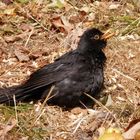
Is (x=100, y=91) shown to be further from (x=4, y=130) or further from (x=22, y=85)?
(x=4, y=130)

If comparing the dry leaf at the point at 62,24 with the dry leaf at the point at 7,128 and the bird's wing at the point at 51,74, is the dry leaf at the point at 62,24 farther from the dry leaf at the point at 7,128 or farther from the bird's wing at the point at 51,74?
the dry leaf at the point at 7,128

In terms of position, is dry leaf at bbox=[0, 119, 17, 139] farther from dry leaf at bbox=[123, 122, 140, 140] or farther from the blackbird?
dry leaf at bbox=[123, 122, 140, 140]

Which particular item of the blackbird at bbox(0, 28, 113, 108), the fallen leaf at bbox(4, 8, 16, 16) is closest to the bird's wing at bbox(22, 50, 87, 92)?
the blackbird at bbox(0, 28, 113, 108)

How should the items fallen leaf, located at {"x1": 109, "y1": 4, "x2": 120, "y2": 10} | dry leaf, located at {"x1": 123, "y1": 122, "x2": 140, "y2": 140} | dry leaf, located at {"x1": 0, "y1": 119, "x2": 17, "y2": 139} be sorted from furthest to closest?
fallen leaf, located at {"x1": 109, "y1": 4, "x2": 120, "y2": 10}, dry leaf, located at {"x1": 0, "y1": 119, "x2": 17, "y2": 139}, dry leaf, located at {"x1": 123, "y1": 122, "x2": 140, "y2": 140}

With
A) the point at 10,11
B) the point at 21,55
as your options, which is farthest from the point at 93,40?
the point at 10,11

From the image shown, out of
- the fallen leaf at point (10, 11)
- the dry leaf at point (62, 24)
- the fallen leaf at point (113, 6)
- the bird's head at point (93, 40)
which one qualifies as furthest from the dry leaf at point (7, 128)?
the fallen leaf at point (113, 6)

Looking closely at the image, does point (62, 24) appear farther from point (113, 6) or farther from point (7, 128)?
point (7, 128)
